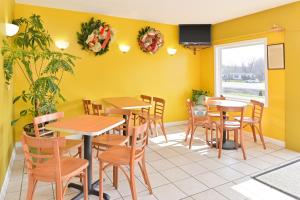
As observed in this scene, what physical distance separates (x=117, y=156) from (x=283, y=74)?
3.29 metres

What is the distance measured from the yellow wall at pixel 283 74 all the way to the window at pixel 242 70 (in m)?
0.19

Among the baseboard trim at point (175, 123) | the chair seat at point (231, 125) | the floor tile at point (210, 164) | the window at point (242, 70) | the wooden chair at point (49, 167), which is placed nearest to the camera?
the wooden chair at point (49, 167)

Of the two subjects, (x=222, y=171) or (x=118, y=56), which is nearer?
(x=222, y=171)

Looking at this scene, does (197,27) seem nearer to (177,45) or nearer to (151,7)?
(177,45)

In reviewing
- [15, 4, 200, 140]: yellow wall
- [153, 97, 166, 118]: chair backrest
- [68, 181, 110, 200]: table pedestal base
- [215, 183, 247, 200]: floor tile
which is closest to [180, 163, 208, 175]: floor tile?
[215, 183, 247, 200]: floor tile

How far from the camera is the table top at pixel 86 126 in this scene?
6.97ft

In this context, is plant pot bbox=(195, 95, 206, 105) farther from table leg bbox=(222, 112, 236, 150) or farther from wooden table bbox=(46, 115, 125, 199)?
wooden table bbox=(46, 115, 125, 199)

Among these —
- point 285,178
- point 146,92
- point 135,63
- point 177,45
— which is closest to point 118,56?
point 135,63

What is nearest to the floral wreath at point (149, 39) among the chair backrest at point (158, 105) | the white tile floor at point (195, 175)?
the chair backrest at point (158, 105)

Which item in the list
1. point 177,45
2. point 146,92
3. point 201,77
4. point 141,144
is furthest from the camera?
point 201,77

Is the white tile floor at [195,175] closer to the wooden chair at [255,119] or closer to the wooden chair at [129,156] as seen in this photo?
the wooden chair at [255,119]

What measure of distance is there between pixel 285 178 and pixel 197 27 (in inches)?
147

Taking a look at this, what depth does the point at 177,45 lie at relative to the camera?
218 inches

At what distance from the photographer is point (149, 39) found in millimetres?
4996
